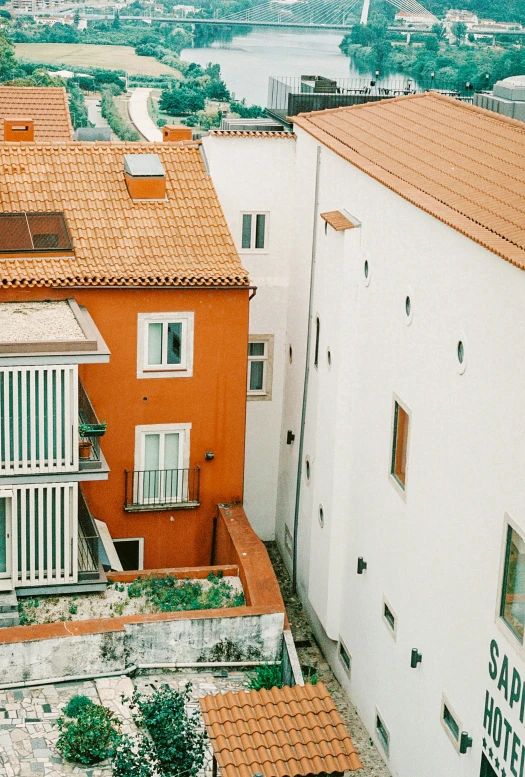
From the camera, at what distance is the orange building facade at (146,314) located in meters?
23.0

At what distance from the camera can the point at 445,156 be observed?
20328 millimetres

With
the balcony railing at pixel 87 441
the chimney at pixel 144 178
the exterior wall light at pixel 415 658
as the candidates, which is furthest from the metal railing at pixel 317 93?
the exterior wall light at pixel 415 658

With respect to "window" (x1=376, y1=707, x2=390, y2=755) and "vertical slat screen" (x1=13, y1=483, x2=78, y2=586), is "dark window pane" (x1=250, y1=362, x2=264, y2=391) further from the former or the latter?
"window" (x1=376, y1=707, x2=390, y2=755)

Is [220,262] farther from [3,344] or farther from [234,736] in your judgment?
[234,736]

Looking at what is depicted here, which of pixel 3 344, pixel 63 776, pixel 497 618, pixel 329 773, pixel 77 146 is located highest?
pixel 77 146

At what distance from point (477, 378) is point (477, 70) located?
145ft

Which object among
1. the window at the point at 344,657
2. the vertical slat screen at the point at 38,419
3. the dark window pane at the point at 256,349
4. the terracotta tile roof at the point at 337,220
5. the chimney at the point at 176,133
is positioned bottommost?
the window at the point at 344,657

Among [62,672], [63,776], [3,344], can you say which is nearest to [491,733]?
[63,776]

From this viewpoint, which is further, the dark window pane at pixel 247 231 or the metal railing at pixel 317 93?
the metal railing at pixel 317 93

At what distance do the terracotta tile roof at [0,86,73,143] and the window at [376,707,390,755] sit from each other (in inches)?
792

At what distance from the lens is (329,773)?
1470cm

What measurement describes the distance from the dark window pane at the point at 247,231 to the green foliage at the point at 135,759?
12884 millimetres

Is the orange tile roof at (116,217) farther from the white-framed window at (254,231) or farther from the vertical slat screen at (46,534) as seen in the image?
the vertical slat screen at (46,534)

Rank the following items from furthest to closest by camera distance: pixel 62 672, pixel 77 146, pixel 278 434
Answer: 1. pixel 278 434
2. pixel 77 146
3. pixel 62 672
